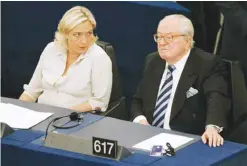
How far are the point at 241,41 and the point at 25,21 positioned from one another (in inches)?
97.6

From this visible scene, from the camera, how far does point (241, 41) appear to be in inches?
224

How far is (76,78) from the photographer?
568cm

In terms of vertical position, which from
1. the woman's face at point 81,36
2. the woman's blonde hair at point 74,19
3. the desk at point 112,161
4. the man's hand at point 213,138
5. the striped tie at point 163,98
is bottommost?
the desk at point 112,161

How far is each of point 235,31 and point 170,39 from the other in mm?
792

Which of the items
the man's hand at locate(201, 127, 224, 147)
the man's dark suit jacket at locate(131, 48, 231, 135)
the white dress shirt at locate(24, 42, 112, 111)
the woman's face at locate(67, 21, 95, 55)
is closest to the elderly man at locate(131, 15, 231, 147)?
the man's dark suit jacket at locate(131, 48, 231, 135)

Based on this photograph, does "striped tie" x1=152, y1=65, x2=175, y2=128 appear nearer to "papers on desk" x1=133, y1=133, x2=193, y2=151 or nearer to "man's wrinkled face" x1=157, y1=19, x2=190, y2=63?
"man's wrinkled face" x1=157, y1=19, x2=190, y2=63

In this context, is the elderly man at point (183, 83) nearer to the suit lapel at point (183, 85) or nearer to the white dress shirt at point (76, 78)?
the suit lapel at point (183, 85)

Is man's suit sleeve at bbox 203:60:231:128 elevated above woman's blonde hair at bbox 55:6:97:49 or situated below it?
below

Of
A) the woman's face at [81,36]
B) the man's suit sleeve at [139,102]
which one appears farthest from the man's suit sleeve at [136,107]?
the woman's face at [81,36]

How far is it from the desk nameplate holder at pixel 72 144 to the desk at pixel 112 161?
3cm

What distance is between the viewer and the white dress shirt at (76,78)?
5.62 metres

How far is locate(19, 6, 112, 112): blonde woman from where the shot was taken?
18.2ft

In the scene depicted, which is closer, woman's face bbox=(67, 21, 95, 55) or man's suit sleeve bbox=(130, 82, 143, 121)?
man's suit sleeve bbox=(130, 82, 143, 121)

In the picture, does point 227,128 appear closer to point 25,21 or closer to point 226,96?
point 226,96
